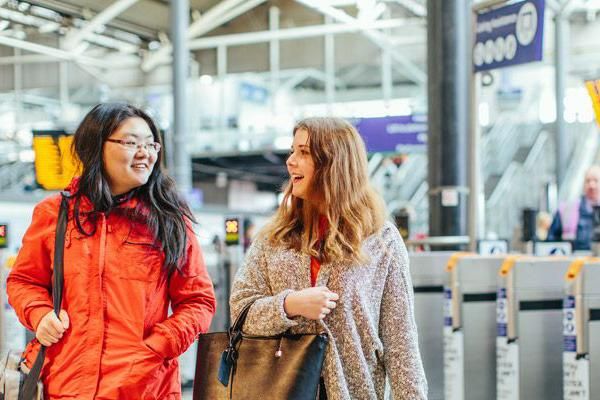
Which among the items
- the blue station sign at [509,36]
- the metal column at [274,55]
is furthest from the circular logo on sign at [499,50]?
the metal column at [274,55]

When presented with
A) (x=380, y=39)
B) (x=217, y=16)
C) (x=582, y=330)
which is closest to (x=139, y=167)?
(x=582, y=330)

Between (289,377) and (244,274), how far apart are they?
0.39 metres

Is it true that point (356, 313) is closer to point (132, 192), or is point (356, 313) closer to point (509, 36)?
point (132, 192)

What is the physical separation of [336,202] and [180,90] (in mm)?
10819

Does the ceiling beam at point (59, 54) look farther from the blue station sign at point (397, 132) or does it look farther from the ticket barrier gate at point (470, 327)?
the blue station sign at point (397, 132)

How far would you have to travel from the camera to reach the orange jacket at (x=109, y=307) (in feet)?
9.32

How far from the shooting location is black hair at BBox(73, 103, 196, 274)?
300 cm

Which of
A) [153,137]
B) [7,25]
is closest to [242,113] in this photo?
[7,25]

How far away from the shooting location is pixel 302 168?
9.70 feet

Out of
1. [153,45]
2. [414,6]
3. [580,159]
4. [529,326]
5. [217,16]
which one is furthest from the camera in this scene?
[580,159]

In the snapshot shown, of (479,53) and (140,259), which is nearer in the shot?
(140,259)

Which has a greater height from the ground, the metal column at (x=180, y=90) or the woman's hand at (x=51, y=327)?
the metal column at (x=180, y=90)

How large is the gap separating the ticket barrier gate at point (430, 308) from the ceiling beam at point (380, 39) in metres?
14.3

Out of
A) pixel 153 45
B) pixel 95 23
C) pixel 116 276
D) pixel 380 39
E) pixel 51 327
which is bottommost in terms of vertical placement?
pixel 51 327
